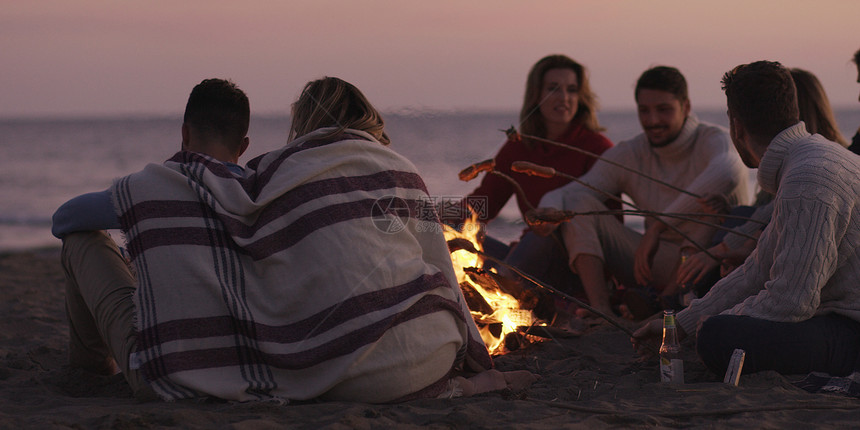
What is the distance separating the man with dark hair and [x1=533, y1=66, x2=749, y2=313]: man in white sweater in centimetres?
223

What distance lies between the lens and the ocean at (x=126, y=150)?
4.47m

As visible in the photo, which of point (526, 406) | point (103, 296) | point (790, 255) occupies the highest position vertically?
point (790, 255)

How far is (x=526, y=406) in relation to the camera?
283cm

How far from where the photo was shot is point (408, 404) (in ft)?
9.18

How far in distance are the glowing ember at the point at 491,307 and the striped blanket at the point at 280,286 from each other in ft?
3.80

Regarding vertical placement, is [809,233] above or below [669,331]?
above

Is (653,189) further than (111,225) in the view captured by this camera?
Yes

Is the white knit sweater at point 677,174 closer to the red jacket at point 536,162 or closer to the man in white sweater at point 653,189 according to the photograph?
the man in white sweater at point 653,189

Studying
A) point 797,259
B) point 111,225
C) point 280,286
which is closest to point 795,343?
point 797,259

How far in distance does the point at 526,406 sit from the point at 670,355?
74 centimetres

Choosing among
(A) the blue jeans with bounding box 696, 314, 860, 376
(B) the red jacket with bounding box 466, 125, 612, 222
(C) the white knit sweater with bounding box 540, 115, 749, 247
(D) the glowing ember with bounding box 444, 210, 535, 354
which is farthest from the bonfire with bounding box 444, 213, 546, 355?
(B) the red jacket with bounding box 466, 125, 612, 222

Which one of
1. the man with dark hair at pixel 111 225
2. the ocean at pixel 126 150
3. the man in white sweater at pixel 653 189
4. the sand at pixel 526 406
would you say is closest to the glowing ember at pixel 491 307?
the sand at pixel 526 406

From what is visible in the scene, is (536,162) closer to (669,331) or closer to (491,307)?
(491,307)

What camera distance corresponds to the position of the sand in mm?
2553
